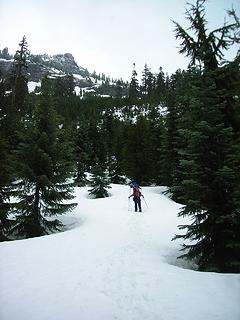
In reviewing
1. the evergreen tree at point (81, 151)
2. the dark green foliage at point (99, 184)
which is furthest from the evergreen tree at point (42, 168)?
the evergreen tree at point (81, 151)

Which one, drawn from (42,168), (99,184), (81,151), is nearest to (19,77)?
(81,151)

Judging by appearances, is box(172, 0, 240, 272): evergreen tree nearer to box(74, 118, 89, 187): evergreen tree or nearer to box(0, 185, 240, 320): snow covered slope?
box(0, 185, 240, 320): snow covered slope

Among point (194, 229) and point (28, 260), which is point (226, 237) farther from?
point (28, 260)

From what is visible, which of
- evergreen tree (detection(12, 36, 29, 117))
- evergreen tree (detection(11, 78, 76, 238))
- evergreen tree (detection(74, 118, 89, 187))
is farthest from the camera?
evergreen tree (detection(12, 36, 29, 117))

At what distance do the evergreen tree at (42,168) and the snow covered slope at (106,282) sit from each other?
403cm

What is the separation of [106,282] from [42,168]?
34.9 feet

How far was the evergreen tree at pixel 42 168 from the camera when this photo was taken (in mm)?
17516

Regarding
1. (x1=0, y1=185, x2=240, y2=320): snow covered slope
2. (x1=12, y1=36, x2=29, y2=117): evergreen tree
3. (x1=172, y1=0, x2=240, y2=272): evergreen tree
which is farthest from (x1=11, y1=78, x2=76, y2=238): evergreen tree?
(x1=12, y1=36, x2=29, y2=117): evergreen tree

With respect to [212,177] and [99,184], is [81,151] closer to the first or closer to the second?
[99,184]

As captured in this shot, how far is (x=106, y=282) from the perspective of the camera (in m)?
9.02

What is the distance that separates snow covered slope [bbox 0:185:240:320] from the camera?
24.7ft

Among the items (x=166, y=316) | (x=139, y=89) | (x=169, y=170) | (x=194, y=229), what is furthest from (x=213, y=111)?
(x=139, y=89)

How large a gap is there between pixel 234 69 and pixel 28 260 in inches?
415

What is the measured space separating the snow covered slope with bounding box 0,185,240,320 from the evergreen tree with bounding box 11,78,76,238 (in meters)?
4.03
